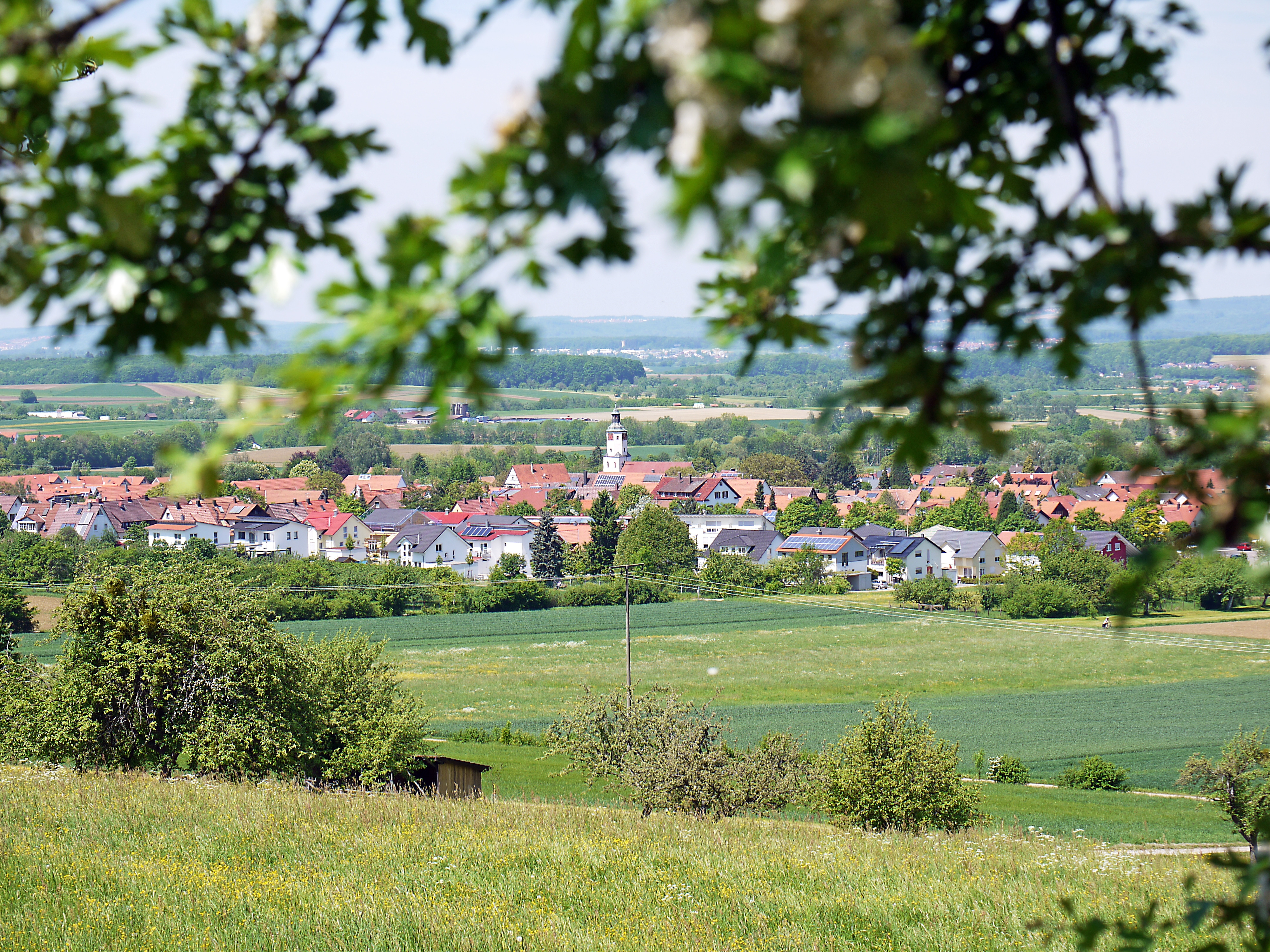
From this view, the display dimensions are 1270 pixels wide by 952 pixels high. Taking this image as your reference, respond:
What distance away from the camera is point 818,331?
1579 millimetres

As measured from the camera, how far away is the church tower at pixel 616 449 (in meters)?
166

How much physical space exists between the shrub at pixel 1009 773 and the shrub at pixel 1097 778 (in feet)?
5.71

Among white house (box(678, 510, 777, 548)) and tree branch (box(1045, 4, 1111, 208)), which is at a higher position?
tree branch (box(1045, 4, 1111, 208))

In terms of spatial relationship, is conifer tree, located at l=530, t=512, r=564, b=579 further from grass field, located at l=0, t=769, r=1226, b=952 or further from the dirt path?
grass field, located at l=0, t=769, r=1226, b=952

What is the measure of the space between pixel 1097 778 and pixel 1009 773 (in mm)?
3719

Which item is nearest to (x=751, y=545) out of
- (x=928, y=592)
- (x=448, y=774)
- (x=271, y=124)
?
(x=928, y=592)

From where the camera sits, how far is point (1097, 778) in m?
41.4

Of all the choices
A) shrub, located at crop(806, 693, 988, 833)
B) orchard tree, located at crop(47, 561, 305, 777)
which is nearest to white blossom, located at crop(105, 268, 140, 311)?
orchard tree, located at crop(47, 561, 305, 777)

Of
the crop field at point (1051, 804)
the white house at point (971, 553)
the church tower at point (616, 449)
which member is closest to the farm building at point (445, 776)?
the crop field at point (1051, 804)

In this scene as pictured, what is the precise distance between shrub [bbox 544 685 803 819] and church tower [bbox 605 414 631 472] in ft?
424

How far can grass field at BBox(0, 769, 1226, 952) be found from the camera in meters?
8.16

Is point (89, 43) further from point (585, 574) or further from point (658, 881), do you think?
point (585, 574)

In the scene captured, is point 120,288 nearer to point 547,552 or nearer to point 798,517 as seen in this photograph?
point 547,552

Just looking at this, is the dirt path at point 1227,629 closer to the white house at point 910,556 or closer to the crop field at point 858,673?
Result: the crop field at point 858,673
